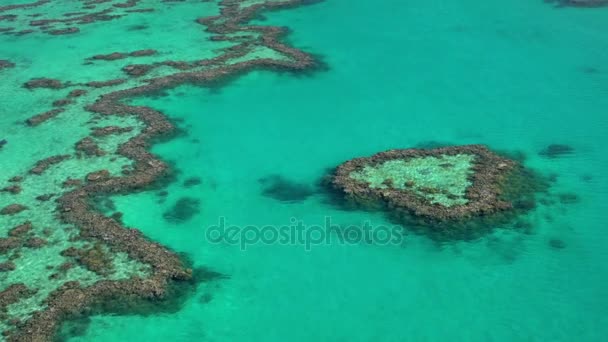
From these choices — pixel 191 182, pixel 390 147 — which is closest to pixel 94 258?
pixel 191 182

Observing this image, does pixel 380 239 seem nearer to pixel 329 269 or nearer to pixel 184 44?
pixel 329 269

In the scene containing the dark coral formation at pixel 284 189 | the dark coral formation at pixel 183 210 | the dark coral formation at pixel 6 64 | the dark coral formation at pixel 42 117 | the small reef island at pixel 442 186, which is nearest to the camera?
the small reef island at pixel 442 186

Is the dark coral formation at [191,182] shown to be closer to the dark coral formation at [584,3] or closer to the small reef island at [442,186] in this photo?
the small reef island at [442,186]

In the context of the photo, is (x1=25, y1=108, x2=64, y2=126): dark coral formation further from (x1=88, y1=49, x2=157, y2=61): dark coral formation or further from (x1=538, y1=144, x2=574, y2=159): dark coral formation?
(x1=538, y1=144, x2=574, y2=159): dark coral formation

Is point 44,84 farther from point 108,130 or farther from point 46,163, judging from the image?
point 46,163

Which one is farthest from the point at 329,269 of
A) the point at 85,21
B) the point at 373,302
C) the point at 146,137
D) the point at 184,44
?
the point at 85,21

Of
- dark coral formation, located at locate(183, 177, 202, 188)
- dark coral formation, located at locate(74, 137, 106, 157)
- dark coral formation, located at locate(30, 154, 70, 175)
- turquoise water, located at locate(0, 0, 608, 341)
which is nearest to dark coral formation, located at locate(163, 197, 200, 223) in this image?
turquoise water, located at locate(0, 0, 608, 341)

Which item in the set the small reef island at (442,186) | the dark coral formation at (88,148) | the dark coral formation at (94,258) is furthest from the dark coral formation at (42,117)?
the small reef island at (442,186)
